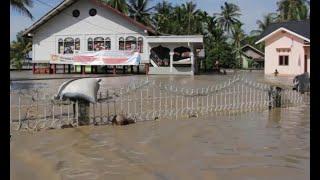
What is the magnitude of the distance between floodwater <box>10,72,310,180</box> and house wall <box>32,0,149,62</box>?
106 ft

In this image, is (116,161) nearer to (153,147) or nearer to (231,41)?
(153,147)

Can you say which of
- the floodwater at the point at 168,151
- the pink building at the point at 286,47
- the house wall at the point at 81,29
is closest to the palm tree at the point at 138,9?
the house wall at the point at 81,29

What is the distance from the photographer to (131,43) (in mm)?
41625

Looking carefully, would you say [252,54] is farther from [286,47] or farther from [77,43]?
[77,43]

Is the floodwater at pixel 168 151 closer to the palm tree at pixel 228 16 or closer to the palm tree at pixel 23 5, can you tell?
the palm tree at pixel 23 5

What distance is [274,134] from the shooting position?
28.1ft

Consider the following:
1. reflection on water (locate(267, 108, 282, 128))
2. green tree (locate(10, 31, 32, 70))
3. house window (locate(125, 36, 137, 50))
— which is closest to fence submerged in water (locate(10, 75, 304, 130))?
reflection on water (locate(267, 108, 282, 128))

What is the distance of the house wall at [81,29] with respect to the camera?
4159 centimetres

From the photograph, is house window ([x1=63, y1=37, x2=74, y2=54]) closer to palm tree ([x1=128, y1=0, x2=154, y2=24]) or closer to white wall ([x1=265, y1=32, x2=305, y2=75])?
palm tree ([x1=128, y1=0, x2=154, y2=24])

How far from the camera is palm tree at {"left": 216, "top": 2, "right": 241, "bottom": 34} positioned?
67000mm

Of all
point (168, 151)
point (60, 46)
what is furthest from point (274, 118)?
point (60, 46)

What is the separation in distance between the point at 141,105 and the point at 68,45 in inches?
1309
